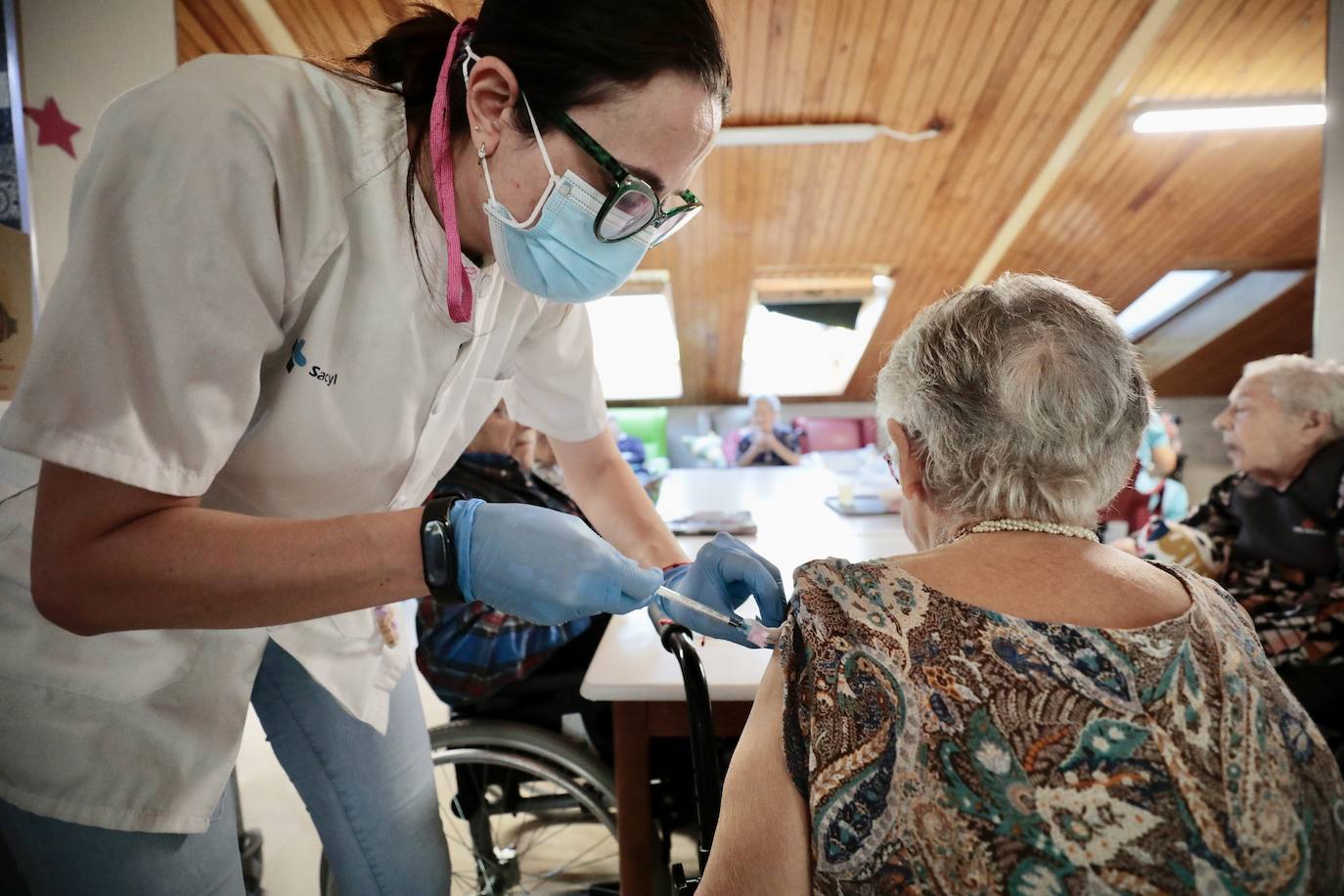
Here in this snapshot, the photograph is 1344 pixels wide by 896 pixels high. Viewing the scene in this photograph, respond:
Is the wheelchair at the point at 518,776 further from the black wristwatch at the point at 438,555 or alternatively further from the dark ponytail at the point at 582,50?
the dark ponytail at the point at 582,50

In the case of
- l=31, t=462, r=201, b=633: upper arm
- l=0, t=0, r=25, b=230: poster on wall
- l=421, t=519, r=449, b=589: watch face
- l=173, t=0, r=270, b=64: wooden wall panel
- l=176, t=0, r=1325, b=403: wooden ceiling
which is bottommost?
l=421, t=519, r=449, b=589: watch face

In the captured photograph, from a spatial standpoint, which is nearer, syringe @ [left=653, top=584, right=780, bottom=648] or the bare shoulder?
the bare shoulder

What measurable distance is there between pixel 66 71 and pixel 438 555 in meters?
2.15

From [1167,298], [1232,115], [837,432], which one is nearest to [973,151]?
[1232,115]

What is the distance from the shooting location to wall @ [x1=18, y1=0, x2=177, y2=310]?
6.28 ft

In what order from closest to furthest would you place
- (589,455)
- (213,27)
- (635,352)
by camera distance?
(589,455) < (213,27) < (635,352)

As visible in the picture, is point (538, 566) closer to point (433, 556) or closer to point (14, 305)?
point (433, 556)

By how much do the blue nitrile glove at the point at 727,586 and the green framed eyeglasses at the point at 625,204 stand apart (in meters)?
0.44

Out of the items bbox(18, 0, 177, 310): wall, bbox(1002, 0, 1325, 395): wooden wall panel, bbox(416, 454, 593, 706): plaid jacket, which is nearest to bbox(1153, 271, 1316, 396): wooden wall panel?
bbox(1002, 0, 1325, 395): wooden wall panel

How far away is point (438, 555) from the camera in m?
0.74

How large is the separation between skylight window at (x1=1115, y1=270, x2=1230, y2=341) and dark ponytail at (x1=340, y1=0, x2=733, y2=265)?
6.52 meters

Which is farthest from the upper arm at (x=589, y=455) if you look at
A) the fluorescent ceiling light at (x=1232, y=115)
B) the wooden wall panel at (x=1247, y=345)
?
the wooden wall panel at (x=1247, y=345)

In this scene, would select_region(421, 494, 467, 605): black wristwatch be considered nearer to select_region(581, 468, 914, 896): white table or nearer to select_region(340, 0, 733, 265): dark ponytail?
select_region(340, 0, 733, 265): dark ponytail

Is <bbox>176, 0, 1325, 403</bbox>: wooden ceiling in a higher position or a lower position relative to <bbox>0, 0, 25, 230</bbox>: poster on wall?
higher
